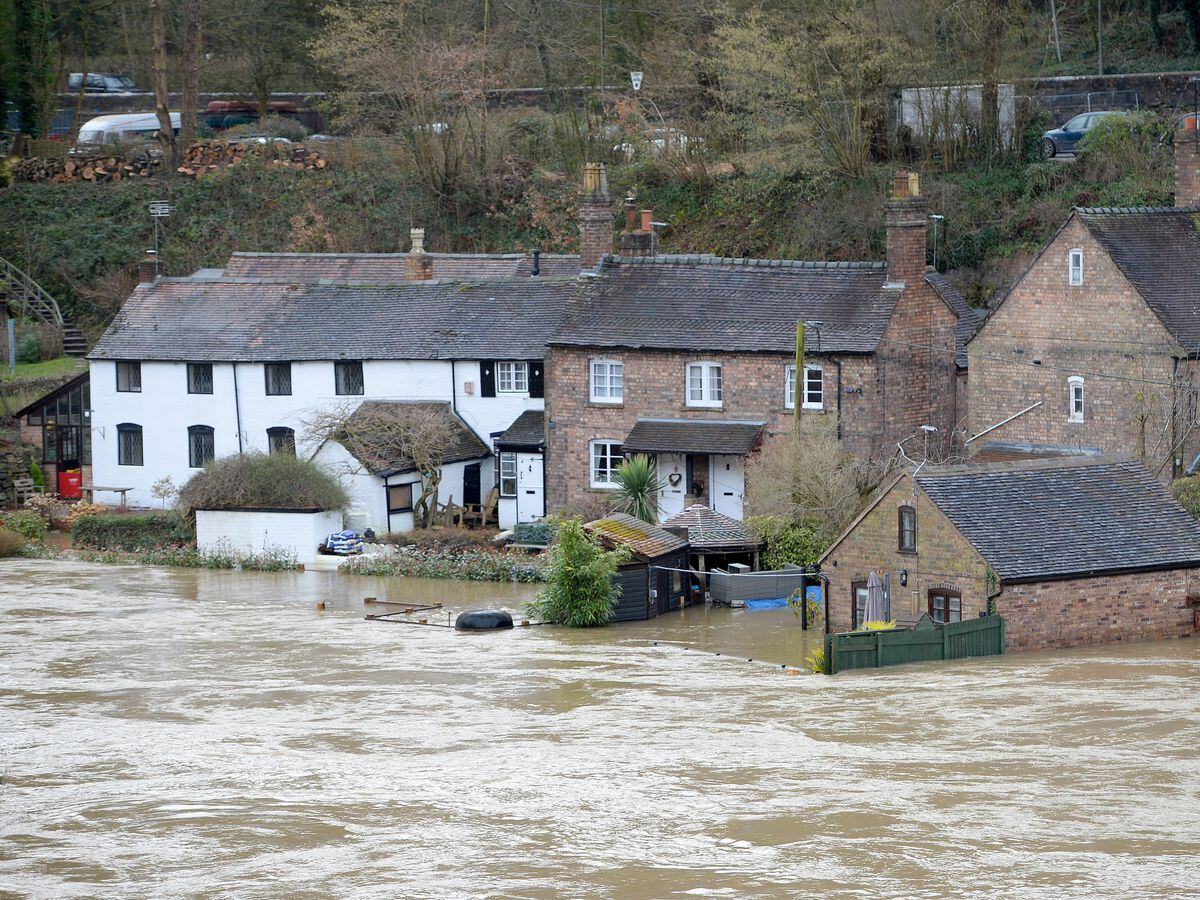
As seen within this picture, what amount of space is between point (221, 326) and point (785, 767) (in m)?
28.5

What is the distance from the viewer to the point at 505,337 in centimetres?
5203

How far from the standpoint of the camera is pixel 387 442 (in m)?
50.0

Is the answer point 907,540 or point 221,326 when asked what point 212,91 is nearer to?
point 221,326

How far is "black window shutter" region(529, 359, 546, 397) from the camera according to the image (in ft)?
168

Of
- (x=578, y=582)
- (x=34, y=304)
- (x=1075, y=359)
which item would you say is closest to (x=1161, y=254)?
(x=1075, y=359)

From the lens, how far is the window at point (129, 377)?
54812 millimetres

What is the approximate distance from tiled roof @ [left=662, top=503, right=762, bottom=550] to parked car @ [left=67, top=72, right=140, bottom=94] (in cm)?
4343

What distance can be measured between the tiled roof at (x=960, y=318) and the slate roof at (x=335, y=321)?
31.0 ft

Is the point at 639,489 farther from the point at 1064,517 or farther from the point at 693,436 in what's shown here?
the point at 1064,517

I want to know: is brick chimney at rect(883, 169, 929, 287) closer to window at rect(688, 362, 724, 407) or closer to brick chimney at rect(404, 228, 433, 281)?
window at rect(688, 362, 724, 407)

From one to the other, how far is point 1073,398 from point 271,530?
19.2 meters

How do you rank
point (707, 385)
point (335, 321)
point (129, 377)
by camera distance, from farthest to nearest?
point (129, 377) → point (335, 321) → point (707, 385)

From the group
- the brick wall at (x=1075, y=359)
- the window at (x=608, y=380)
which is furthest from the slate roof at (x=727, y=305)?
the brick wall at (x=1075, y=359)

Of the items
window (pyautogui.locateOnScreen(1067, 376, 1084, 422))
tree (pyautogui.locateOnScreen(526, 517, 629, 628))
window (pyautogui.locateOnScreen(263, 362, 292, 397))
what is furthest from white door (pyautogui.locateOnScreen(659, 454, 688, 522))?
window (pyautogui.locateOnScreen(263, 362, 292, 397))
